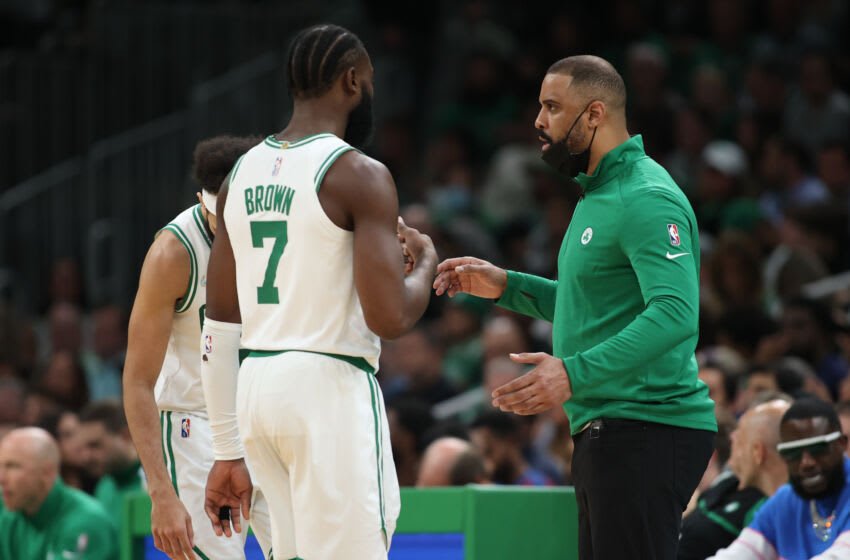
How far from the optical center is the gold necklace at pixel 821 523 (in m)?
5.67

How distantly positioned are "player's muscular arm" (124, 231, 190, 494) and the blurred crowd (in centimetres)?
295

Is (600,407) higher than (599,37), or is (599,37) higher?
(599,37)

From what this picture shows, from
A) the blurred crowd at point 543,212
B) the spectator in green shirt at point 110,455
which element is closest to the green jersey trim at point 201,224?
the blurred crowd at point 543,212

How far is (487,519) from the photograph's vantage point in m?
5.89

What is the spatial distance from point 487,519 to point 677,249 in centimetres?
207

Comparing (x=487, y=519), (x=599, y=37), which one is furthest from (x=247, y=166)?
(x=599, y=37)

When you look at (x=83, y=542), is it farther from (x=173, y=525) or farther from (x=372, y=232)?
(x=372, y=232)

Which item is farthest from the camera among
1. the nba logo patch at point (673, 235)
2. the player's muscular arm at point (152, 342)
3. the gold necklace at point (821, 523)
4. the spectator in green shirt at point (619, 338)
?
the gold necklace at point (821, 523)

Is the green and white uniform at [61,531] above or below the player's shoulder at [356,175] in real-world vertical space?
below

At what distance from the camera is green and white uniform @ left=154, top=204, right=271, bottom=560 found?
187 inches

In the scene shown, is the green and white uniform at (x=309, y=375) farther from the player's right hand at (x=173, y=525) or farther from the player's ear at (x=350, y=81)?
the player's right hand at (x=173, y=525)

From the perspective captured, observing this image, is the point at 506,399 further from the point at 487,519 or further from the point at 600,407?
the point at 487,519

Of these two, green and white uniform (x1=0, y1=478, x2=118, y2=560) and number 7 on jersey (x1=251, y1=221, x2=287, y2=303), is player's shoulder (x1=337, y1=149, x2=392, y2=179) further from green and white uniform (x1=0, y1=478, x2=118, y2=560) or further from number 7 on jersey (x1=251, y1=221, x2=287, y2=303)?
green and white uniform (x1=0, y1=478, x2=118, y2=560)

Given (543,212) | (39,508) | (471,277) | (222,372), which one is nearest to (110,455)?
(39,508)
